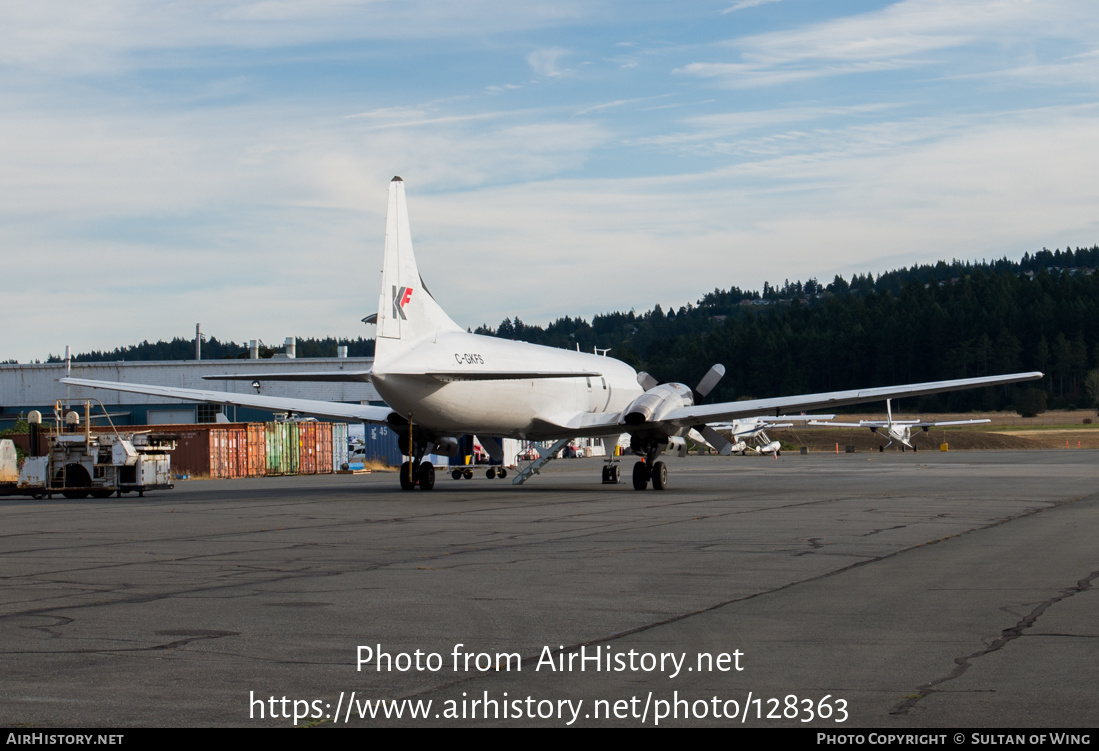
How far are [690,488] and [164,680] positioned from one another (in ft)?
83.3

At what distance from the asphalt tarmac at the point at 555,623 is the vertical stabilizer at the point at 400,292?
7237 millimetres

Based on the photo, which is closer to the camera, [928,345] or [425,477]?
[425,477]

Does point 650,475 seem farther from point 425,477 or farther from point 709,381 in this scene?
point 425,477

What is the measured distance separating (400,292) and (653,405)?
826 cm

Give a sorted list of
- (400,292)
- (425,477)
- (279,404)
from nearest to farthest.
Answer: (400,292), (425,477), (279,404)

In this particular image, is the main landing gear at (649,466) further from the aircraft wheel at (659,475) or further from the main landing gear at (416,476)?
the main landing gear at (416,476)

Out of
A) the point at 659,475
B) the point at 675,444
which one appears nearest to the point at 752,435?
the point at 675,444

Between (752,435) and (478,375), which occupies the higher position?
(478,375)

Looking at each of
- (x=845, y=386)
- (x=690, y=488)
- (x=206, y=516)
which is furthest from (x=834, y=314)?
(x=206, y=516)

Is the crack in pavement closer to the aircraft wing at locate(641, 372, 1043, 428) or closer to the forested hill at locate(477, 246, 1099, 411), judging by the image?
the aircraft wing at locate(641, 372, 1043, 428)

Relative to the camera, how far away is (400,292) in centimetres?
2527

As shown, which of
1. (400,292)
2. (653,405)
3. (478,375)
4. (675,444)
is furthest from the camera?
(675,444)

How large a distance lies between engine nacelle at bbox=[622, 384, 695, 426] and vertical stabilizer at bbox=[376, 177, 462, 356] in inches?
248

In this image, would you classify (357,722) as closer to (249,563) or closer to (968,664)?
(968,664)
